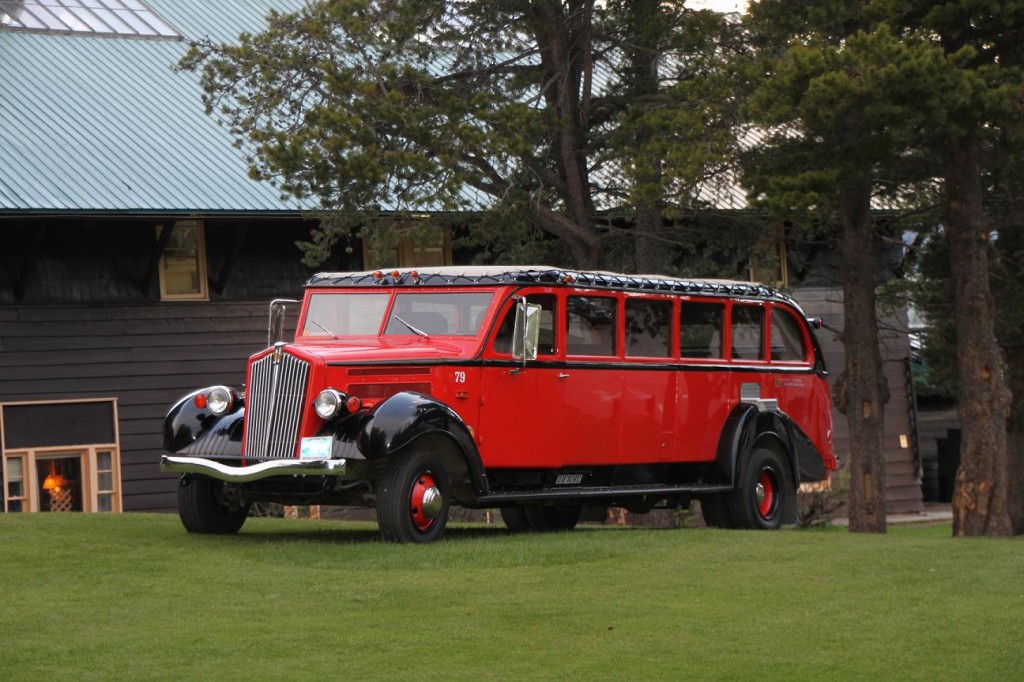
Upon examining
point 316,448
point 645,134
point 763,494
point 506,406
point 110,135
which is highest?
point 110,135

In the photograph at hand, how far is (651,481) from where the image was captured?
15438mm

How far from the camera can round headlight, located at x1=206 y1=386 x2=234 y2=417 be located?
45.1 ft

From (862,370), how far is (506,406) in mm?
9705

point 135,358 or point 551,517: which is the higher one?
point 135,358

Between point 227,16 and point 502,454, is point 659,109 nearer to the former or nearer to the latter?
point 502,454

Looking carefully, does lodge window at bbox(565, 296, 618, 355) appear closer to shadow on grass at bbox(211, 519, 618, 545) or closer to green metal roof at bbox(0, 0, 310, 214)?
shadow on grass at bbox(211, 519, 618, 545)

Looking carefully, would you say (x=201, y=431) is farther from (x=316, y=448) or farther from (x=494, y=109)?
(x=494, y=109)

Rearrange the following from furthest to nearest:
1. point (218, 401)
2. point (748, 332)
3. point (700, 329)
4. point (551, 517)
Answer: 1. point (551, 517)
2. point (748, 332)
3. point (700, 329)
4. point (218, 401)

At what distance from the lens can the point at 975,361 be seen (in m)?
19.2

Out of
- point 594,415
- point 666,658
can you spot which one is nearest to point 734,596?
point 666,658

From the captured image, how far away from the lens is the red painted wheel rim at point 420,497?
12945 mm

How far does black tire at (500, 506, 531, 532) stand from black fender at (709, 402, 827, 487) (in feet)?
6.75

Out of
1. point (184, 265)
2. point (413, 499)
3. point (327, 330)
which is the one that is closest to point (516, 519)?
point (327, 330)

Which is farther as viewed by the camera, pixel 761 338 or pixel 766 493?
pixel 761 338
